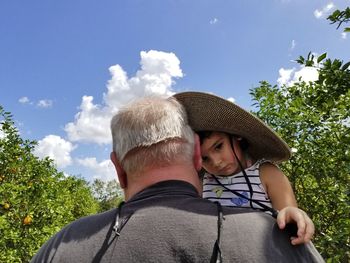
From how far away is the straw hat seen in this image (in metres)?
1.84

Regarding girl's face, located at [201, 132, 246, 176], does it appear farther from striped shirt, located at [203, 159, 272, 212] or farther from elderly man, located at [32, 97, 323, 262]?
elderly man, located at [32, 97, 323, 262]

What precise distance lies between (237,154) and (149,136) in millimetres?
871

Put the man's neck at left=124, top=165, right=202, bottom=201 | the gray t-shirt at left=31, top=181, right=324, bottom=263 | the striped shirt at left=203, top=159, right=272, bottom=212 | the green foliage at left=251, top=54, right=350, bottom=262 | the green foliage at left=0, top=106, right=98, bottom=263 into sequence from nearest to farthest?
the gray t-shirt at left=31, top=181, right=324, bottom=263 → the man's neck at left=124, top=165, right=202, bottom=201 → the striped shirt at left=203, top=159, right=272, bottom=212 → the green foliage at left=251, top=54, right=350, bottom=262 → the green foliage at left=0, top=106, right=98, bottom=263

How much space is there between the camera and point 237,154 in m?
2.11

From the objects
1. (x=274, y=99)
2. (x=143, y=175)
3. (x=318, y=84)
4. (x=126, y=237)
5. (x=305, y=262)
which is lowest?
(x=305, y=262)

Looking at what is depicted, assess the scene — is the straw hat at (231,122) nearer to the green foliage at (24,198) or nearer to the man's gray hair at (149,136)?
the man's gray hair at (149,136)

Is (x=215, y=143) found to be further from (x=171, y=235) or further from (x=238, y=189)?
(x=171, y=235)

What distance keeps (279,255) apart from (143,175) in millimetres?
491

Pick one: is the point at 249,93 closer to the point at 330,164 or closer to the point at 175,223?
the point at 330,164

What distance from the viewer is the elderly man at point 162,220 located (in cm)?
116

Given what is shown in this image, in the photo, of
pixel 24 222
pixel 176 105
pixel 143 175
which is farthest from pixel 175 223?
pixel 24 222

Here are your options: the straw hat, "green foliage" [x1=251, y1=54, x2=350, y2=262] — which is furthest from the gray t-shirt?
"green foliage" [x1=251, y1=54, x2=350, y2=262]

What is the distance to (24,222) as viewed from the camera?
6961 mm

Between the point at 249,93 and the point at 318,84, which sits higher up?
the point at 249,93
